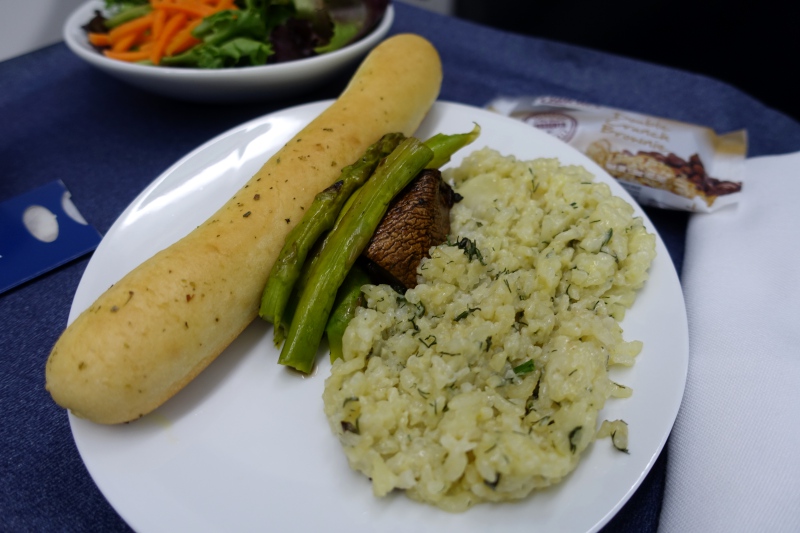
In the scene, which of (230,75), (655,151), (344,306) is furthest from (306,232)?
(655,151)

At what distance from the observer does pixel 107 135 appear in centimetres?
265

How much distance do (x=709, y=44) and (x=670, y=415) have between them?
3.85 metres

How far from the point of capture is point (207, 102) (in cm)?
269

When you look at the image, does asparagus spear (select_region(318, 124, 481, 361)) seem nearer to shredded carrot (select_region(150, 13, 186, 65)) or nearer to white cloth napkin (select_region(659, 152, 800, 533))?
white cloth napkin (select_region(659, 152, 800, 533))

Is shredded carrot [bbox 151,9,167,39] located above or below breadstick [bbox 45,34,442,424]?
above

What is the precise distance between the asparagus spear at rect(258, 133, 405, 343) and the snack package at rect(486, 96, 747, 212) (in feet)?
3.25

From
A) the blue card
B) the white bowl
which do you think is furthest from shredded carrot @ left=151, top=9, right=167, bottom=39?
the blue card

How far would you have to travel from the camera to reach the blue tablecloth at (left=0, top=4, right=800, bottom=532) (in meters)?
1.43

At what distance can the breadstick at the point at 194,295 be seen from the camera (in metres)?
1.27

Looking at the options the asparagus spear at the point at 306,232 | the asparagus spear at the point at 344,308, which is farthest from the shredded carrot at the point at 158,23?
the asparagus spear at the point at 344,308

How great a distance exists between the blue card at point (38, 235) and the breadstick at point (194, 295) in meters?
0.76

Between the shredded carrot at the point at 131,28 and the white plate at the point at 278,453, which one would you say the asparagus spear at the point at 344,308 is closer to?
the white plate at the point at 278,453

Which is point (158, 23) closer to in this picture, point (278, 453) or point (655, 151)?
point (278, 453)

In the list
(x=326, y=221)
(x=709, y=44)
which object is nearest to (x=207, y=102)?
(x=326, y=221)
